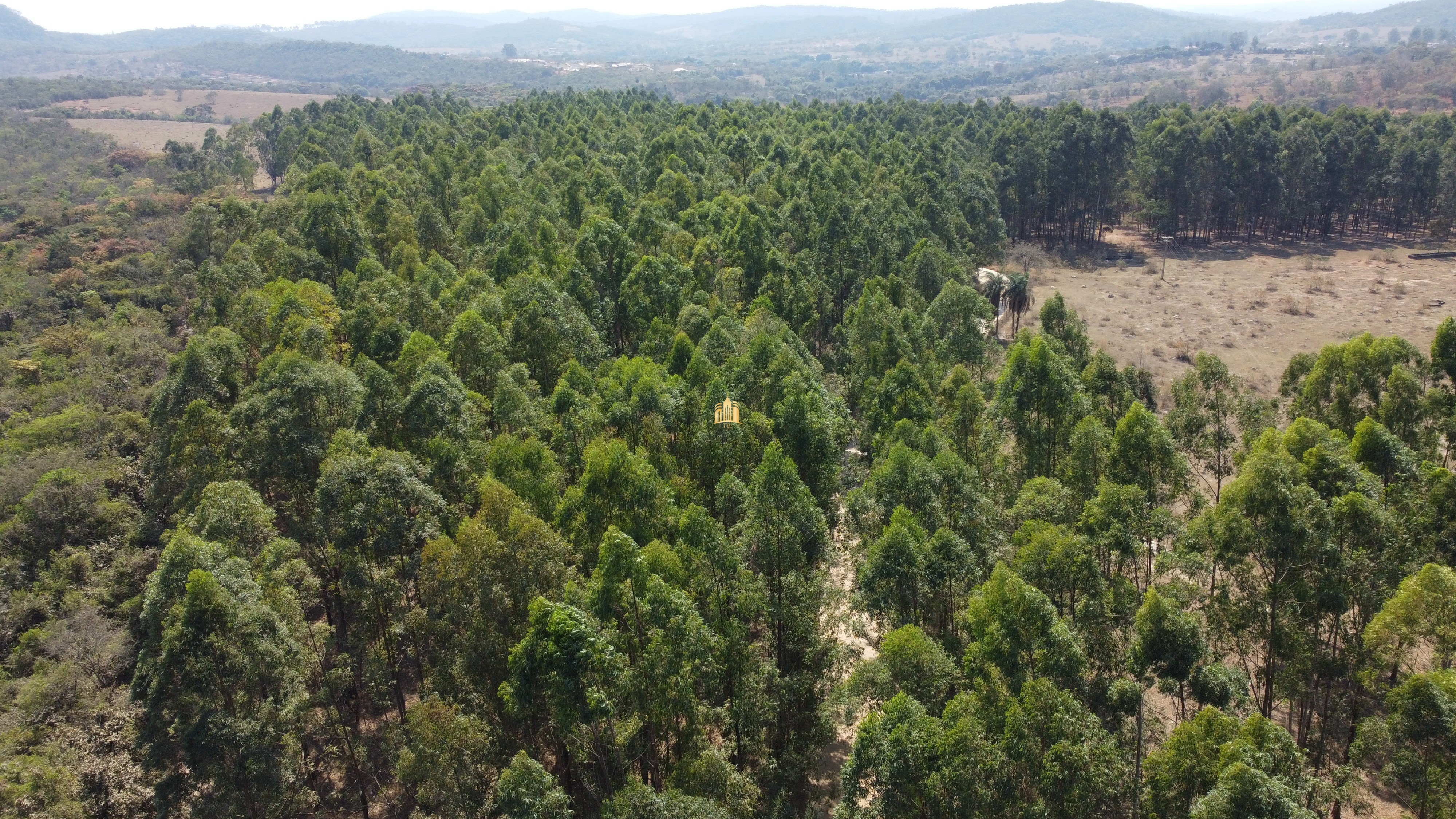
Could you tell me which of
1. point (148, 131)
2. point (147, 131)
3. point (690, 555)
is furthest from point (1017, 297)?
point (147, 131)

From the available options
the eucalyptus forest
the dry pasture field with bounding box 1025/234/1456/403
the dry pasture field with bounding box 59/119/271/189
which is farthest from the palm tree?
the dry pasture field with bounding box 59/119/271/189

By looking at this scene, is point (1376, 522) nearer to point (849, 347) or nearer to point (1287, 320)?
point (849, 347)

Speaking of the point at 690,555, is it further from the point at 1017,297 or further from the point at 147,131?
the point at 147,131

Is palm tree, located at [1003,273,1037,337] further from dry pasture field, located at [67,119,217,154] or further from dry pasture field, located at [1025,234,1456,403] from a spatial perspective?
dry pasture field, located at [67,119,217,154]

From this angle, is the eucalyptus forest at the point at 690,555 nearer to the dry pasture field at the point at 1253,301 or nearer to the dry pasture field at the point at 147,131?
Result: the dry pasture field at the point at 1253,301

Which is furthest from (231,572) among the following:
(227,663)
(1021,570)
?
(1021,570)
